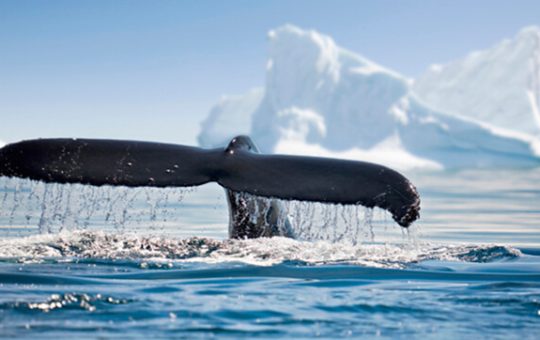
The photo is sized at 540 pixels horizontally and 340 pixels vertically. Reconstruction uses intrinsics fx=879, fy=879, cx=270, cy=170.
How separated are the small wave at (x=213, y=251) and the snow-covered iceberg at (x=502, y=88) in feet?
180

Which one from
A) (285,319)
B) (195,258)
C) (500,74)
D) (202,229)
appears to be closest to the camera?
(285,319)

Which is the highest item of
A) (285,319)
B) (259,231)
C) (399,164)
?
(399,164)

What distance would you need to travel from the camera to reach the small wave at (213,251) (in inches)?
256

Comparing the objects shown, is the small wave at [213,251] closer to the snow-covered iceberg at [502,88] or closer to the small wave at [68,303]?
the small wave at [68,303]

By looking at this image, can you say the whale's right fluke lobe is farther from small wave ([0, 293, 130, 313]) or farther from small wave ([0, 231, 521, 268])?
small wave ([0, 293, 130, 313])

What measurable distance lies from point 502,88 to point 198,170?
63669 millimetres

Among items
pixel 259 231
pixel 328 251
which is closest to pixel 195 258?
pixel 259 231

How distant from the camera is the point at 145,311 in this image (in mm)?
4340

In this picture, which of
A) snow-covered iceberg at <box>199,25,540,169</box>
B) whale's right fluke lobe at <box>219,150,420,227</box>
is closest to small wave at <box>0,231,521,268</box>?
whale's right fluke lobe at <box>219,150,420,227</box>

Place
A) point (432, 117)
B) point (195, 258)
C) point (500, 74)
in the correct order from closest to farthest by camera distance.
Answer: point (195, 258) < point (432, 117) < point (500, 74)

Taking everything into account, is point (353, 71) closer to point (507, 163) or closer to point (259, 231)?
point (507, 163)

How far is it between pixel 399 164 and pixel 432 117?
440 centimetres

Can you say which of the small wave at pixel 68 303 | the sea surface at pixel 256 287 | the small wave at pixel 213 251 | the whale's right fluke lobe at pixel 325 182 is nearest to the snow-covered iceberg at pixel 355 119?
the sea surface at pixel 256 287

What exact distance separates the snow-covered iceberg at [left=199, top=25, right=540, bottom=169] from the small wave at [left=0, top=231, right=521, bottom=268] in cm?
4392
